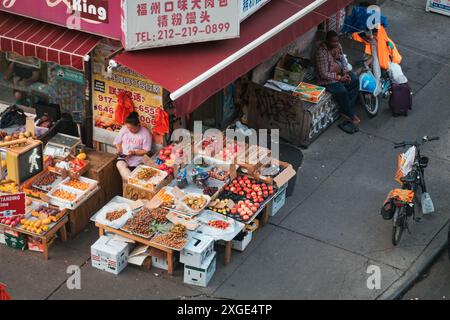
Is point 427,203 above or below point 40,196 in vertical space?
below

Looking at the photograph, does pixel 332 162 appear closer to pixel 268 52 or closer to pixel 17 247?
pixel 268 52

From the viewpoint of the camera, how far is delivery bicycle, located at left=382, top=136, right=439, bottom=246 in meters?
12.7

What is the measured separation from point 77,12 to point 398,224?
19.2 ft

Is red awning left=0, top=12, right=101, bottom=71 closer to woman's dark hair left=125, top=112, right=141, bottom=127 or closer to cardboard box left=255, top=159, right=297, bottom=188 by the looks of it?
woman's dark hair left=125, top=112, right=141, bottom=127

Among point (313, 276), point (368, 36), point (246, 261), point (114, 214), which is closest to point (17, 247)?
point (114, 214)

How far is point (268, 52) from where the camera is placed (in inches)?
535

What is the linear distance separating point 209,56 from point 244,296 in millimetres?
3636

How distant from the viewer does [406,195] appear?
1270 centimetres

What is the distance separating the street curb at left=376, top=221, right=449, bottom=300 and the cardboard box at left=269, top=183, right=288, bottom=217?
2377 mm

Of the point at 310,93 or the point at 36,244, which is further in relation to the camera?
the point at 310,93

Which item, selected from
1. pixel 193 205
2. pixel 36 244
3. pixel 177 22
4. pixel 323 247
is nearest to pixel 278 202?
pixel 323 247

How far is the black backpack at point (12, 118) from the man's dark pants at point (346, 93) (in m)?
5.65

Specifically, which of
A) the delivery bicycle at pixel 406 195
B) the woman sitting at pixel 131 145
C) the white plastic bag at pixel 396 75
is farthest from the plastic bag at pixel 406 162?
the woman sitting at pixel 131 145

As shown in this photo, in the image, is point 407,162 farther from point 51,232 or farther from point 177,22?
point 51,232
